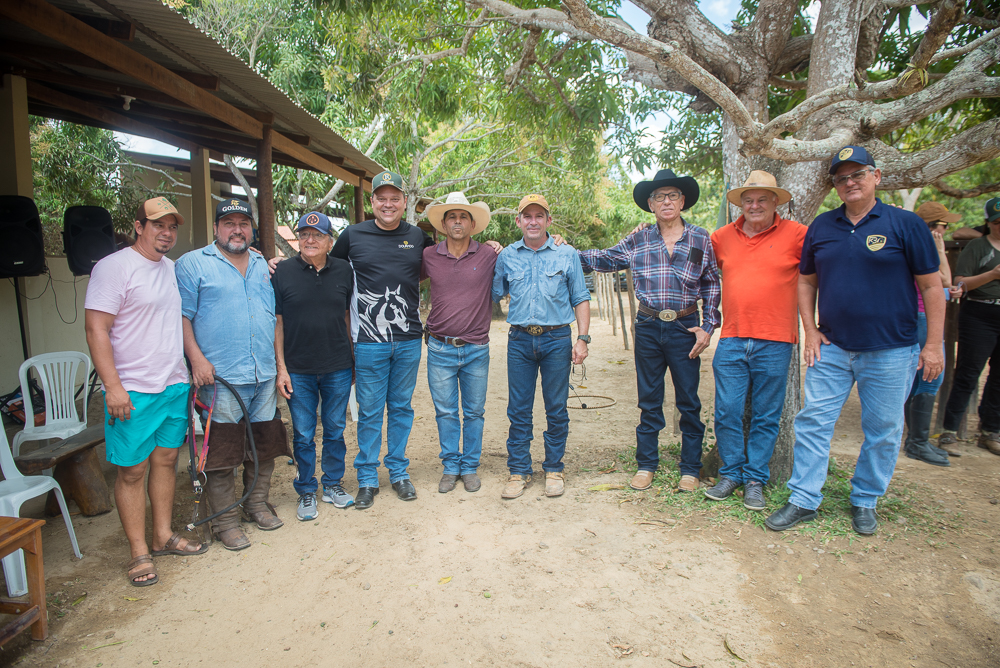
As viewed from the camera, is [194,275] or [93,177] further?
[93,177]

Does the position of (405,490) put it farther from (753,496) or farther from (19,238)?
(19,238)

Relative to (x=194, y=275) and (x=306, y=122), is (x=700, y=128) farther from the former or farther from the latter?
(x=194, y=275)

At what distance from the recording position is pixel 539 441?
5625 mm

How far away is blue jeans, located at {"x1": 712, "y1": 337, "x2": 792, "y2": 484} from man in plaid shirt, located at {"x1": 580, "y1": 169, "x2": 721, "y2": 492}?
0.18m

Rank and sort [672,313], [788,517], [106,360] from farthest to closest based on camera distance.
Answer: [672,313]
[788,517]
[106,360]

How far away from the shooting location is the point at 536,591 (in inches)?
119

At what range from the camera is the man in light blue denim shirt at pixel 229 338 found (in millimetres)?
3439

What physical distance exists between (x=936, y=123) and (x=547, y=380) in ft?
24.1

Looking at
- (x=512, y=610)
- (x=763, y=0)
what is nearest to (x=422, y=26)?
(x=763, y=0)

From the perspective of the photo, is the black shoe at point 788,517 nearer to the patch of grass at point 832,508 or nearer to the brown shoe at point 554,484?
the patch of grass at point 832,508

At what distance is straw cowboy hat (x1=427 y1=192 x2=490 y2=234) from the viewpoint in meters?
4.04

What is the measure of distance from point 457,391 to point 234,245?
181 cm

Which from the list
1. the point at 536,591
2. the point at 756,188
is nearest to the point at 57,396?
the point at 536,591

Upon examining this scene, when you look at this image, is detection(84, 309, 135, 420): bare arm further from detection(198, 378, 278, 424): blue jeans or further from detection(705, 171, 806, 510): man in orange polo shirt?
detection(705, 171, 806, 510): man in orange polo shirt
